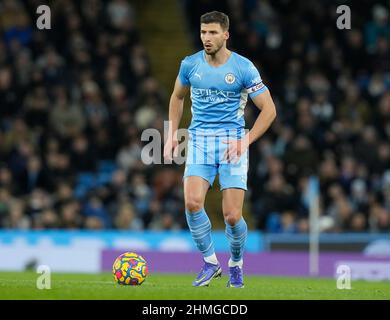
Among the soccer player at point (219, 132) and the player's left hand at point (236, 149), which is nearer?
the player's left hand at point (236, 149)

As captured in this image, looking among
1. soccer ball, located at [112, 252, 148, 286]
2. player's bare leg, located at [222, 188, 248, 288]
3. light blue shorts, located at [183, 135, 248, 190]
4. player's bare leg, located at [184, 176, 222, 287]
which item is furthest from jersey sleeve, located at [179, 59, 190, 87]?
soccer ball, located at [112, 252, 148, 286]

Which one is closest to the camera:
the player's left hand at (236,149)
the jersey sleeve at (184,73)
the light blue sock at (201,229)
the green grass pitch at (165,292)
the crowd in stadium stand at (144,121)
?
the green grass pitch at (165,292)

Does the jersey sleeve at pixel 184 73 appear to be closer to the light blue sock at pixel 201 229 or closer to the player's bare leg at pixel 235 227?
the player's bare leg at pixel 235 227

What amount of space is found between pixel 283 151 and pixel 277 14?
15.3ft

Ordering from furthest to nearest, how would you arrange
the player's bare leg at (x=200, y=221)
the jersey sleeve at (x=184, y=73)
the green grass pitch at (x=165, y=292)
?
Answer: 1. the jersey sleeve at (x=184, y=73)
2. the player's bare leg at (x=200, y=221)
3. the green grass pitch at (x=165, y=292)

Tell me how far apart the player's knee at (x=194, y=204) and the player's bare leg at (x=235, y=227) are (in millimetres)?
243

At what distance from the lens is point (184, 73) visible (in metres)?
12.1

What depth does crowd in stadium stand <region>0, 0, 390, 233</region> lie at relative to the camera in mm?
21656

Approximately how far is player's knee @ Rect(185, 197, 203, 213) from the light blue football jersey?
2.45 feet

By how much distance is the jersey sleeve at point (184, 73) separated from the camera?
12086 mm

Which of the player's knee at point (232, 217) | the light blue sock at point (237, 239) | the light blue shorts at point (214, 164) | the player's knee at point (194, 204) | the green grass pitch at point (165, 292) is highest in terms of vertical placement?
Answer: the light blue shorts at point (214, 164)

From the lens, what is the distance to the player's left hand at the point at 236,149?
1172 centimetres

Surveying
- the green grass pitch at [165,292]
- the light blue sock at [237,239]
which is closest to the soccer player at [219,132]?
the light blue sock at [237,239]

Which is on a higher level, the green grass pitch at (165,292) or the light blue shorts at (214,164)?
the light blue shorts at (214,164)
